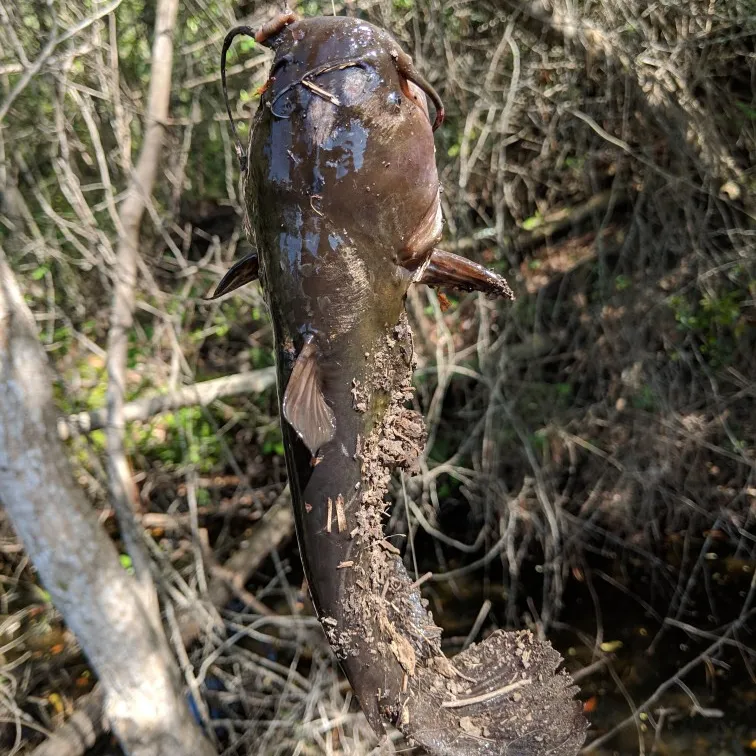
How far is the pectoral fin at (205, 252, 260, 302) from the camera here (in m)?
1.13

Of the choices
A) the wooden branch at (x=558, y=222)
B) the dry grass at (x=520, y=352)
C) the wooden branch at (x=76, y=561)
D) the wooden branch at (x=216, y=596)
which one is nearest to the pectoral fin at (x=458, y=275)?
the wooden branch at (x=76, y=561)

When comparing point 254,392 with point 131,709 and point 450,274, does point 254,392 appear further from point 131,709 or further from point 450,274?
point 450,274

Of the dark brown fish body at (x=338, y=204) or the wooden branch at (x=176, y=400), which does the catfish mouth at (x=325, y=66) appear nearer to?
the dark brown fish body at (x=338, y=204)

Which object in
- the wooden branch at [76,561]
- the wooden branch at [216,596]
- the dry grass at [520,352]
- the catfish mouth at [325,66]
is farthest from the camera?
the dry grass at [520,352]

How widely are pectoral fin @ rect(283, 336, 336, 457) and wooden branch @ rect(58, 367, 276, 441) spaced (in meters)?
2.06

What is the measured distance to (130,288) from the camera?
2.99 metres

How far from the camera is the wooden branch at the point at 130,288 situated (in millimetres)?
2811

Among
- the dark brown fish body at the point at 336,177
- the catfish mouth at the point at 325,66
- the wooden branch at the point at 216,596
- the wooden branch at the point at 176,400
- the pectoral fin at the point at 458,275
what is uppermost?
the catfish mouth at the point at 325,66

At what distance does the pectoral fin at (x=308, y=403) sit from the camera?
0.95 metres

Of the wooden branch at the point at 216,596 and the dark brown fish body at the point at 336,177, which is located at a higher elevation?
the dark brown fish body at the point at 336,177

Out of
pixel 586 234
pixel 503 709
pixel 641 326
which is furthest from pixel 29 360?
pixel 586 234

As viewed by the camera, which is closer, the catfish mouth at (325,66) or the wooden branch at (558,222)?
the catfish mouth at (325,66)

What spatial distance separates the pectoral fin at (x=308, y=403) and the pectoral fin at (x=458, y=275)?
25cm

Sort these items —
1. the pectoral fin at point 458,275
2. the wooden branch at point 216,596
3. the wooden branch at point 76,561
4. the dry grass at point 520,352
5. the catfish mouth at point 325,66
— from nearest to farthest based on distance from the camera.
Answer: the catfish mouth at point 325,66
the pectoral fin at point 458,275
the wooden branch at point 76,561
the wooden branch at point 216,596
the dry grass at point 520,352
